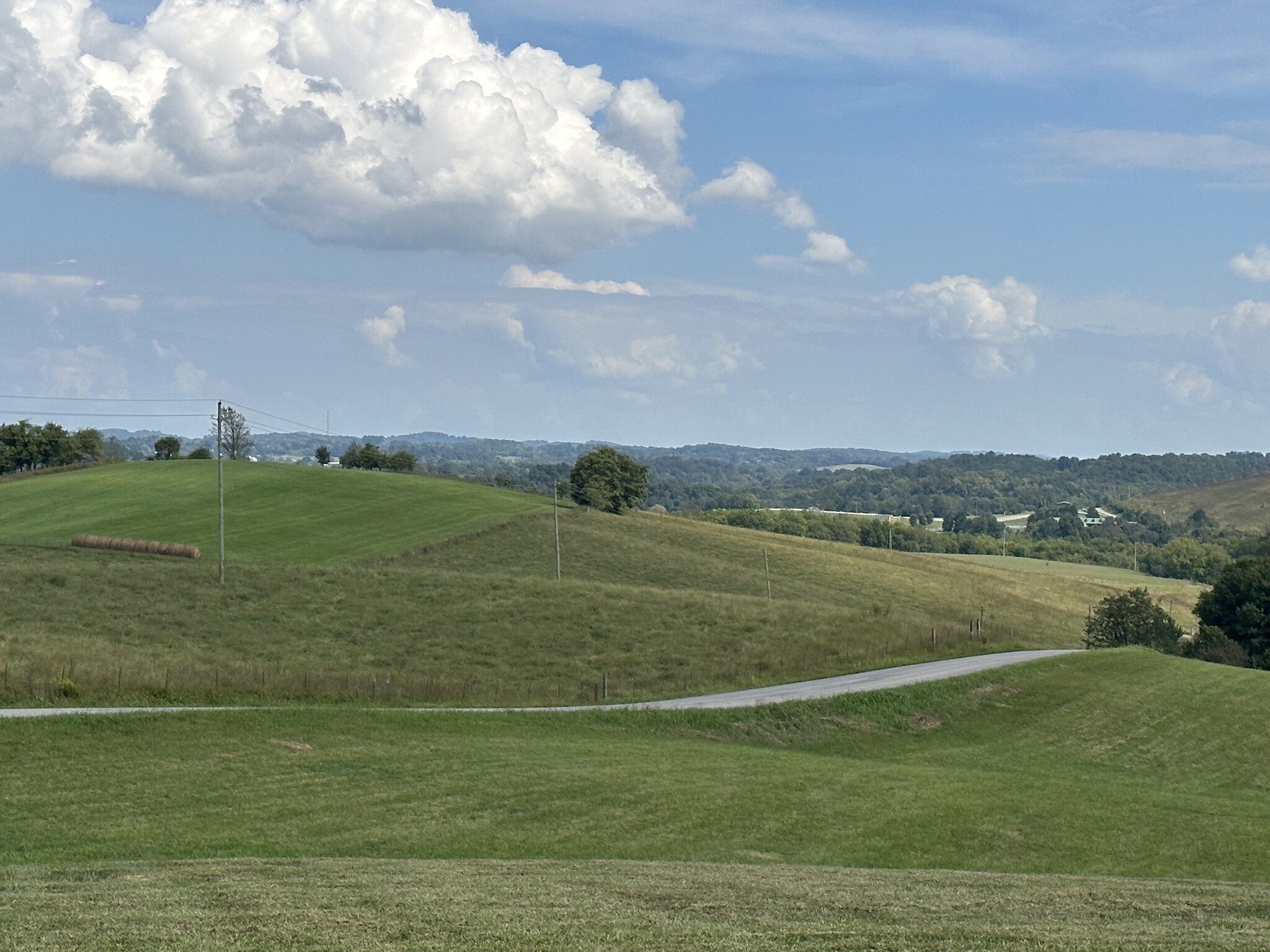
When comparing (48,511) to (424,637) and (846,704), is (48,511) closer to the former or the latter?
(424,637)

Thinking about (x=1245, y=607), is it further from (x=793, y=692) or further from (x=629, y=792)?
(x=629, y=792)

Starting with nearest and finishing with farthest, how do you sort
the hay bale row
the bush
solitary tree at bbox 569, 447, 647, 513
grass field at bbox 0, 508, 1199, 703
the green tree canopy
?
grass field at bbox 0, 508, 1199, 703 → the bush → the green tree canopy → the hay bale row → solitary tree at bbox 569, 447, 647, 513

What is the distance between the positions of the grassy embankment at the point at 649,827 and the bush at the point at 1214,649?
2826cm

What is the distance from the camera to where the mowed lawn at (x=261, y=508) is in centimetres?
8244

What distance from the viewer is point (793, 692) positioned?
39969 millimetres

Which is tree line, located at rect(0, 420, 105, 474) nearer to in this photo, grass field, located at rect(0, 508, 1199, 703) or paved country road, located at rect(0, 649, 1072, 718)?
grass field, located at rect(0, 508, 1199, 703)

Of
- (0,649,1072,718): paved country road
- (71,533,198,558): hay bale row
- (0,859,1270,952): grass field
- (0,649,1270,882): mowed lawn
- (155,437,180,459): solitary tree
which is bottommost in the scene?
(0,649,1072,718): paved country road

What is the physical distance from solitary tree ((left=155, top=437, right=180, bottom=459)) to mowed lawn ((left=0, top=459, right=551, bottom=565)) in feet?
99.0

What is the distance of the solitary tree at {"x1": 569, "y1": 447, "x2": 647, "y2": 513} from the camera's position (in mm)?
109562

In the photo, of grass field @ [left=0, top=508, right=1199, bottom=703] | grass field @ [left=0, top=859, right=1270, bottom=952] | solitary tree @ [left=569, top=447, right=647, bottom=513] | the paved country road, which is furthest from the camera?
solitary tree @ [left=569, top=447, right=647, bottom=513]

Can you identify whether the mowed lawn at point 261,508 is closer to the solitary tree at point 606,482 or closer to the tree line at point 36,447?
the solitary tree at point 606,482

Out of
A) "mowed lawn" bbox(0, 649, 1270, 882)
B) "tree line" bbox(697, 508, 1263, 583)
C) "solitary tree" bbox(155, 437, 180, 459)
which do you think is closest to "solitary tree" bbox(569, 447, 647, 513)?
"tree line" bbox(697, 508, 1263, 583)

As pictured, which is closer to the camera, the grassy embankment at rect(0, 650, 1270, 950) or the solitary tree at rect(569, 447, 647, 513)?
the grassy embankment at rect(0, 650, 1270, 950)

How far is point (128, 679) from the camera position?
1261 inches
